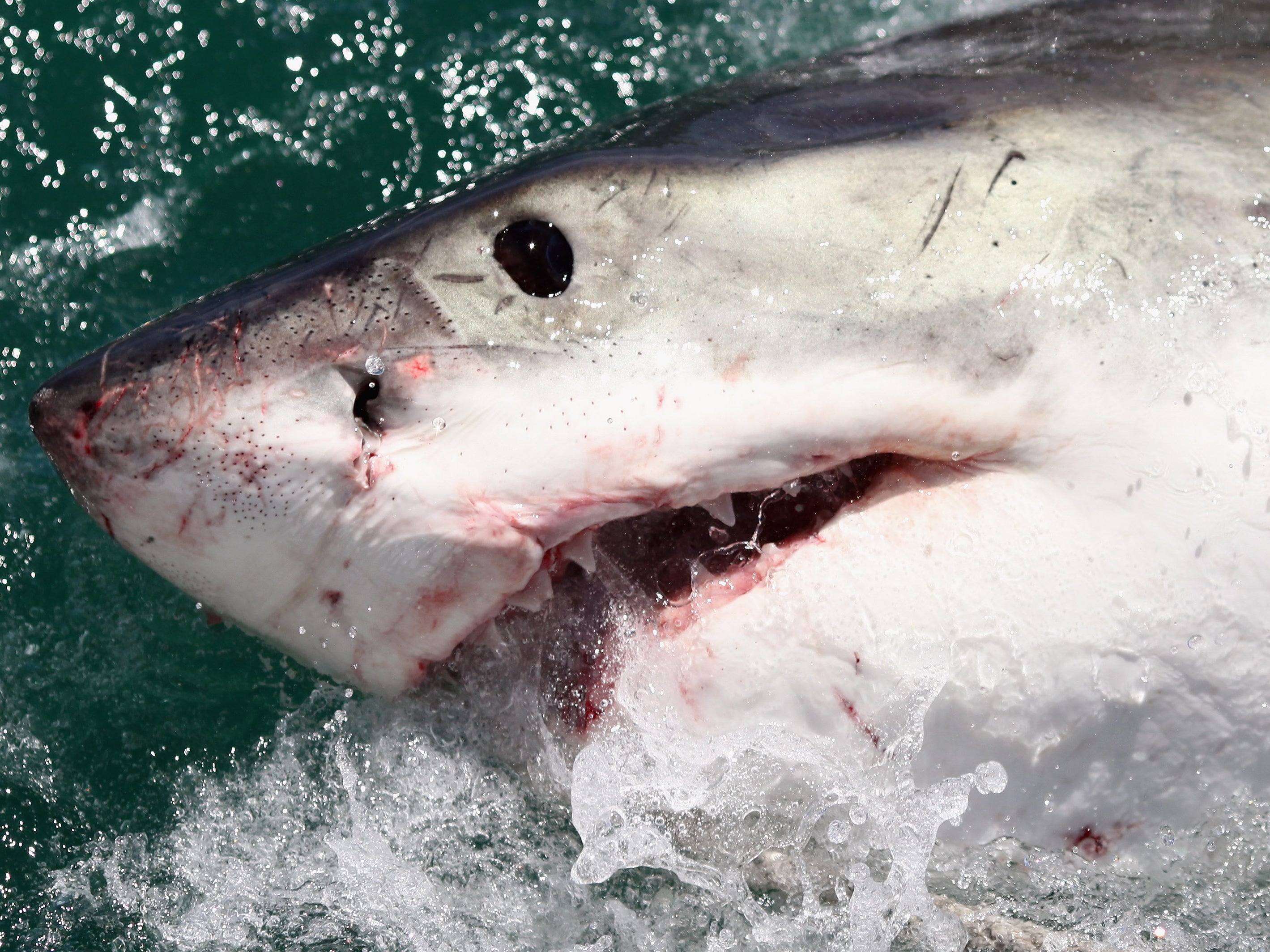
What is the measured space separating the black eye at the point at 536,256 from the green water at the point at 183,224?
0.68 metres

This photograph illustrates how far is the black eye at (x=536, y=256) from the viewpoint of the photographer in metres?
1.43

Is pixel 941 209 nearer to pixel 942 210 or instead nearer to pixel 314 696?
pixel 942 210

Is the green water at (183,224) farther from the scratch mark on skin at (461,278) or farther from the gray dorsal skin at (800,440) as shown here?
the scratch mark on skin at (461,278)

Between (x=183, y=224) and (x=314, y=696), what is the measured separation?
1.55 metres

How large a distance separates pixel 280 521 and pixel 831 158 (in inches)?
30.1

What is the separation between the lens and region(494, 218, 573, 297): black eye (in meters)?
1.43

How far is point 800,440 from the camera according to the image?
4.63 feet

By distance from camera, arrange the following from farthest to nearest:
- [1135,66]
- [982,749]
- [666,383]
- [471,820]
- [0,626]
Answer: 1. [0,626]
2. [471,820]
3. [1135,66]
4. [982,749]
5. [666,383]

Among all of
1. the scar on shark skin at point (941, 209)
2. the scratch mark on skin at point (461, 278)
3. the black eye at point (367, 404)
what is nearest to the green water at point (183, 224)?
the black eye at point (367, 404)

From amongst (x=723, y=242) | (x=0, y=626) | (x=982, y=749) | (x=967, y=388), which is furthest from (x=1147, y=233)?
(x=0, y=626)

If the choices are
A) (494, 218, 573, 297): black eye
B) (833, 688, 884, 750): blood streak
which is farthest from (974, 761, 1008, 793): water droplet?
(494, 218, 573, 297): black eye

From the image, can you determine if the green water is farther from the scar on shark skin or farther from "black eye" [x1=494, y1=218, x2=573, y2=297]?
the scar on shark skin

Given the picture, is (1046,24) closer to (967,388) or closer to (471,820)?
(967,388)

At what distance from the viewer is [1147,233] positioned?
1.48 meters
